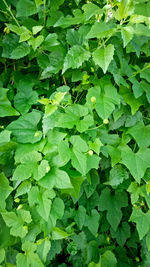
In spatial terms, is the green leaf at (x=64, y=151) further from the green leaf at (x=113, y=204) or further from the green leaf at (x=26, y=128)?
the green leaf at (x=113, y=204)

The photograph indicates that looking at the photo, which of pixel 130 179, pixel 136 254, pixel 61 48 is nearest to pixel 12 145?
pixel 61 48

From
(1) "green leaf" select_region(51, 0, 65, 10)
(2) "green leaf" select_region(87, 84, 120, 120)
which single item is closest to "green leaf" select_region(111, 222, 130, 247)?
(2) "green leaf" select_region(87, 84, 120, 120)

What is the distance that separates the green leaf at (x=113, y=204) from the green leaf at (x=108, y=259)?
14 centimetres

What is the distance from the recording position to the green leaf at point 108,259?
1322 mm

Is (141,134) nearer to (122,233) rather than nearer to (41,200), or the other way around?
(41,200)

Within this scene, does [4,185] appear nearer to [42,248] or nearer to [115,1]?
[42,248]

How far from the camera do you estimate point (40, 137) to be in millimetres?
960

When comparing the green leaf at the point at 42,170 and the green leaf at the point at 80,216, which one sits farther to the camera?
the green leaf at the point at 80,216

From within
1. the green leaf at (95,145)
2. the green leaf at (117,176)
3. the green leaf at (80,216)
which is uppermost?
the green leaf at (95,145)

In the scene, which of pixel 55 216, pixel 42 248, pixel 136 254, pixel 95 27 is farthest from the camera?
pixel 136 254

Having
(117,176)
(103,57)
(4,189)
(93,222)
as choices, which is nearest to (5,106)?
(4,189)

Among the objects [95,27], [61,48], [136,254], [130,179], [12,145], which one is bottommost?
[136,254]

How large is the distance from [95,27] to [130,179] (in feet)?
2.27

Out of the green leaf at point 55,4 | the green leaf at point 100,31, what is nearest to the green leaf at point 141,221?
the green leaf at point 100,31
